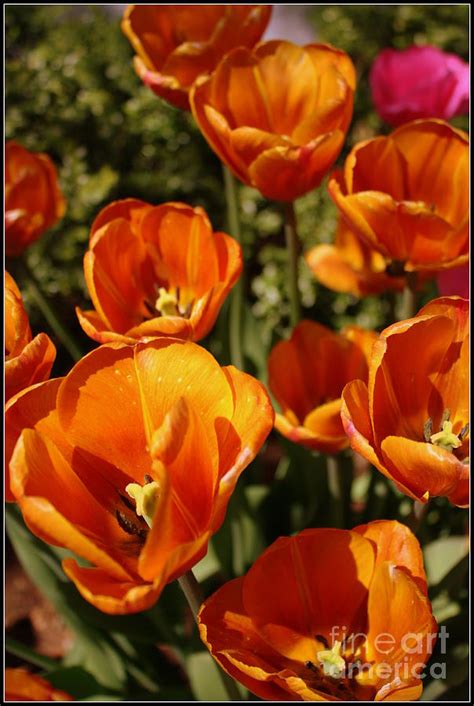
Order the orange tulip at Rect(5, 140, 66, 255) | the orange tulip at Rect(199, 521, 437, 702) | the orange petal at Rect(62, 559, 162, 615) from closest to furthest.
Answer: the orange petal at Rect(62, 559, 162, 615), the orange tulip at Rect(199, 521, 437, 702), the orange tulip at Rect(5, 140, 66, 255)

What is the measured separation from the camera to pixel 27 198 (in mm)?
1121

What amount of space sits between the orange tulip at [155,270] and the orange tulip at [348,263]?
0.31 m

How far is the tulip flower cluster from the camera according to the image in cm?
59

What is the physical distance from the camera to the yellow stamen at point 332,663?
27.3 inches

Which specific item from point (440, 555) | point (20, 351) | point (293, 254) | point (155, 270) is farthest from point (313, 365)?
point (20, 351)

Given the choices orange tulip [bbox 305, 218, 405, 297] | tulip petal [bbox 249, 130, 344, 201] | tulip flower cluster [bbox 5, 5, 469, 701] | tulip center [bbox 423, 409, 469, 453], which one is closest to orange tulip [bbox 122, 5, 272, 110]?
tulip flower cluster [bbox 5, 5, 469, 701]

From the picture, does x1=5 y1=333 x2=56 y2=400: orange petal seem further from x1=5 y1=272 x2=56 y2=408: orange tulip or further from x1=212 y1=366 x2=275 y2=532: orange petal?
x1=212 y1=366 x2=275 y2=532: orange petal

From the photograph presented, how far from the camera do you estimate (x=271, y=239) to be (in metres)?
2.22

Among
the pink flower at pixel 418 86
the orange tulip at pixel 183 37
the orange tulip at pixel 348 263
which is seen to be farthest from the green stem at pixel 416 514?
the pink flower at pixel 418 86

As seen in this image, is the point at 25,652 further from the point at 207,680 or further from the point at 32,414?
the point at 32,414

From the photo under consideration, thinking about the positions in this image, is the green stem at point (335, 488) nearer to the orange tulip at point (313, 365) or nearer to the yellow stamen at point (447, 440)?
the orange tulip at point (313, 365)

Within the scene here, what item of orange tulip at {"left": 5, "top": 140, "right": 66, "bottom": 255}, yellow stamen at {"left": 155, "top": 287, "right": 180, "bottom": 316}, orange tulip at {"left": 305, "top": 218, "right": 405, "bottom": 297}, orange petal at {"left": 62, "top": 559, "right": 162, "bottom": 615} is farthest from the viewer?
orange tulip at {"left": 305, "top": 218, "right": 405, "bottom": 297}

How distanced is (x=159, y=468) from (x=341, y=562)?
238 millimetres

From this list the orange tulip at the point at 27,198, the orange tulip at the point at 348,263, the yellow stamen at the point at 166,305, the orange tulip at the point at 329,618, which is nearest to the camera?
the orange tulip at the point at 329,618
